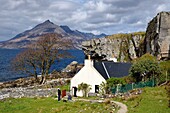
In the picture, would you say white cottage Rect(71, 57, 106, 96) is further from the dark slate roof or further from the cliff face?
the cliff face

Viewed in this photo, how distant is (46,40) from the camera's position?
6253 cm

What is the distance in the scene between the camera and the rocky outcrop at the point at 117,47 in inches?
3553

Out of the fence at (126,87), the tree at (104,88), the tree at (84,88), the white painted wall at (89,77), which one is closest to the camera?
the fence at (126,87)

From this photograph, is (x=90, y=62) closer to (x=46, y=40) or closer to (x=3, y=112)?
(x=3, y=112)

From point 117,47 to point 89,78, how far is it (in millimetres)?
49131

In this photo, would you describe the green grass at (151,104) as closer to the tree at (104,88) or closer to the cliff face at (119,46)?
the tree at (104,88)

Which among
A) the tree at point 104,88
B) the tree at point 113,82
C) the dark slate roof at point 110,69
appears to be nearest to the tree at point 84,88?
the tree at point 104,88

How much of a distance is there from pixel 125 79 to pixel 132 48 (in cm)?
5001

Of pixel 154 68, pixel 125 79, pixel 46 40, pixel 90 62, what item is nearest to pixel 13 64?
pixel 46 40

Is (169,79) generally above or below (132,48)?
below

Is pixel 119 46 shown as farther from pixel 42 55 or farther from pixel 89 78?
pixel 89 78

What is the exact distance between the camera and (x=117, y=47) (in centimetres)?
9150

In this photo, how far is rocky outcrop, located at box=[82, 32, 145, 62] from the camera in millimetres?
90250

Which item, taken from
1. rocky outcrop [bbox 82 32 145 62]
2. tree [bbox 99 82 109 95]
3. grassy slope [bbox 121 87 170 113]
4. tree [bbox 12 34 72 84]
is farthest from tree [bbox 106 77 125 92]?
rocky outcrop [bbox 82 32 145 62]
